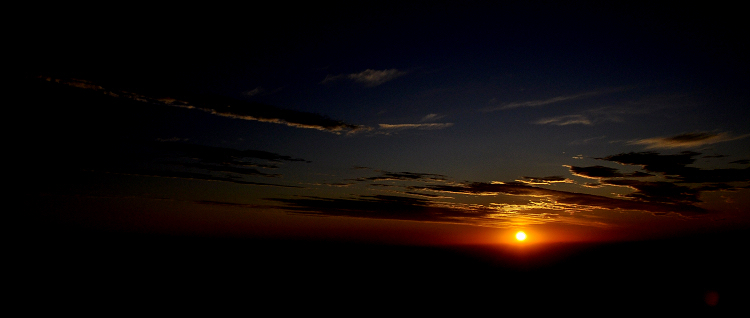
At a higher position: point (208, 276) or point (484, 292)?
point (484, 292)

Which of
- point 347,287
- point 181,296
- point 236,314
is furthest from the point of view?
point 347,287

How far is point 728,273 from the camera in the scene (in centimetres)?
3153

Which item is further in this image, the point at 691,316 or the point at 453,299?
the point at 453,299

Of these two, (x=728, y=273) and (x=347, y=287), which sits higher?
(x=728, y=273)

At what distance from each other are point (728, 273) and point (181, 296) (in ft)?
148

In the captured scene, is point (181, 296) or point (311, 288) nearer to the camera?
point (181, 296)

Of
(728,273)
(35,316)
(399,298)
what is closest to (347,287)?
(399,298)

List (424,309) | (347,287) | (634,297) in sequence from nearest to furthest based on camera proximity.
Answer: (424,309)
(634,297)
(347,287)

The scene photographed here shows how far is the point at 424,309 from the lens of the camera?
664 inches

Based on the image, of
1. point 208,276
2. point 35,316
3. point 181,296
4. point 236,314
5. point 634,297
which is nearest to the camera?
point 35,316

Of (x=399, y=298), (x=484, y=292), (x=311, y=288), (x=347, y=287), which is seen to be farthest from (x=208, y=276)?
(x=484, y=292)

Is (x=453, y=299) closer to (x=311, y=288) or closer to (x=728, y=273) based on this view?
(x=311, y=288)

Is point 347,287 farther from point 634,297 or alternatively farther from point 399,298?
point 634,297

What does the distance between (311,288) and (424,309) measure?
26.8ft
